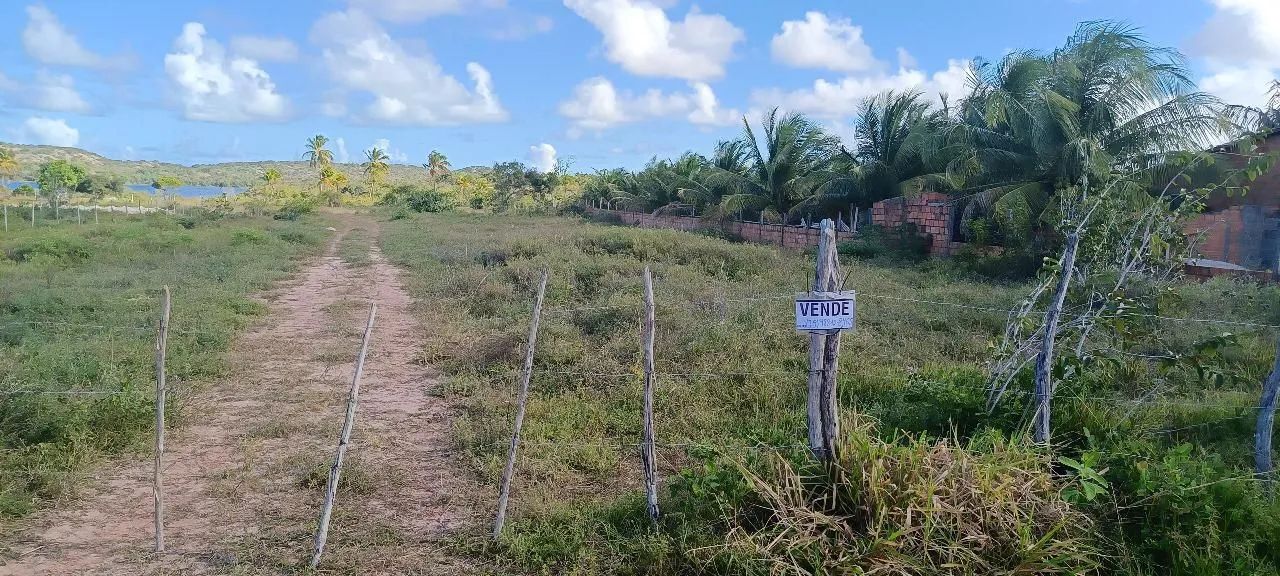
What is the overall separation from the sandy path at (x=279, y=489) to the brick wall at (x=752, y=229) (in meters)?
10.6

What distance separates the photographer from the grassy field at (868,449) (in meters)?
3.10

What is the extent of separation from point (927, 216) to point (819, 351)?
533 inches

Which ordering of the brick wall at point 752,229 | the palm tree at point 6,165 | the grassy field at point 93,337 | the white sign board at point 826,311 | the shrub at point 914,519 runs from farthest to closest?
1. the palm tree at point 6,165
2. the brick wall at point 752,229
3. the grassy field at point 93,337
4. the white sign board at point 826,311
5. the shrub at point 914,519

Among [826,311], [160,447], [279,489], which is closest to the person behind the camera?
[826,311]

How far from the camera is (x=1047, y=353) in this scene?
381 centimetres

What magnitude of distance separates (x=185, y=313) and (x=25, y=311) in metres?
1.86

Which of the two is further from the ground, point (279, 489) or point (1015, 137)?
point (1015, 137)

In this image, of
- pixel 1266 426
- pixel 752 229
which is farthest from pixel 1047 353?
pixel 752 229

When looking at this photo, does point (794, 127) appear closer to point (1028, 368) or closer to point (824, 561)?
point (1028, 368)

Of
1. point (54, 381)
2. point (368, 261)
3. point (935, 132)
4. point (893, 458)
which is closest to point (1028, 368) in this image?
point (893, 458)

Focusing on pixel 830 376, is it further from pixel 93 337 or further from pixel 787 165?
pixel 787 165

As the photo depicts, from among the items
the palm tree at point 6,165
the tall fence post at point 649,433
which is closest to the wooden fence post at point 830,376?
the tall fence post at point 649,433

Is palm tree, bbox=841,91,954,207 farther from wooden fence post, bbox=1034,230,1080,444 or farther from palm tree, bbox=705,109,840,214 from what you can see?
wooden fence post, bbox=1034,230,1080,444

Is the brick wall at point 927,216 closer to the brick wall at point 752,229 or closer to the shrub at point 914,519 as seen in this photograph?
the brick wall at point 752,229
